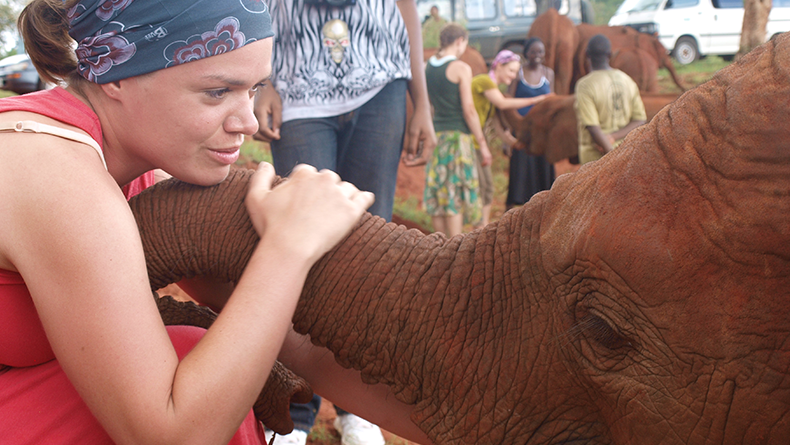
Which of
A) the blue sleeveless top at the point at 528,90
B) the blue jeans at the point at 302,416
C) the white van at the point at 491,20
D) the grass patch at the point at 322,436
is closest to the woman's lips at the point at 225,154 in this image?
the blue jeans at the point at 302,416

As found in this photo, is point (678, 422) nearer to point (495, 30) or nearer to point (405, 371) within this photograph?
point (405, 371)

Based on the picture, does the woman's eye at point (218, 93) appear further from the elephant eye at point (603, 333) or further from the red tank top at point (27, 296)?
the elephant eye at point (603, 333)

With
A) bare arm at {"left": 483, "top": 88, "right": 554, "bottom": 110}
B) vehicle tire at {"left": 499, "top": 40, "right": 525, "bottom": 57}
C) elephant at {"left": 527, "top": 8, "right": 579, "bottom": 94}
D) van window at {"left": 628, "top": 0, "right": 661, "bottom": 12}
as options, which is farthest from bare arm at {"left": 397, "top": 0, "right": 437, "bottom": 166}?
van window at {"left": 628, "top": 0, "right": 661, "bottom": 12}

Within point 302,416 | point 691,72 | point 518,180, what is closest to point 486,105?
point 518,180

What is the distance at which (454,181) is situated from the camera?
680 cm

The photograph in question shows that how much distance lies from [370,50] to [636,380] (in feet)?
6.98

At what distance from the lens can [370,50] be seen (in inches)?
120

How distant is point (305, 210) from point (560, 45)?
15093mm

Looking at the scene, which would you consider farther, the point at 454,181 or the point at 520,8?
the point at 520,8

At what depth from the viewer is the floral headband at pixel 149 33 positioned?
1.45 metres

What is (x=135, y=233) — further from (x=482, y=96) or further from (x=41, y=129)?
(x=482, y=96)

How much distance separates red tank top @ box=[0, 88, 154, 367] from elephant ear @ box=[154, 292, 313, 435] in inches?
13.7

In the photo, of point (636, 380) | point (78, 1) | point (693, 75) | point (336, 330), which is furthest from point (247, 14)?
point (693, 75)

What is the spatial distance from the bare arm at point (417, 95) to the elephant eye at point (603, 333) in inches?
85.0
